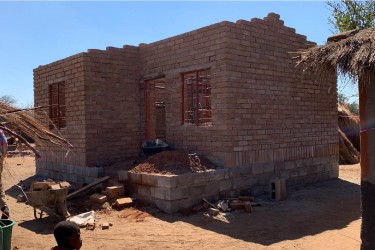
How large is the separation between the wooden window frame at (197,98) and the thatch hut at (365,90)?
4.36m

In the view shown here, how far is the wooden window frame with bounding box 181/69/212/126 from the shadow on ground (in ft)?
8.30

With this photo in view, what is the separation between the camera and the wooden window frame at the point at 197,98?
356 inches

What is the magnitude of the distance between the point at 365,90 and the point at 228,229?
3.30 m

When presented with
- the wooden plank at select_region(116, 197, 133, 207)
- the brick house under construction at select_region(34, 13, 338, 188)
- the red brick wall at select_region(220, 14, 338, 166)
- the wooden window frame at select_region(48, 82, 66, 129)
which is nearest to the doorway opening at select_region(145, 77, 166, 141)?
the brick house under construction at select_region(34, 13, 338, 188)

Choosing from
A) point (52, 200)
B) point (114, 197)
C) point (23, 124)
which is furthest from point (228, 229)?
point (23, 124)

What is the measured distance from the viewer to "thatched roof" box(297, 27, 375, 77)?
4.43 meters

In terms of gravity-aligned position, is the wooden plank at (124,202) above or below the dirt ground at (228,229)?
above

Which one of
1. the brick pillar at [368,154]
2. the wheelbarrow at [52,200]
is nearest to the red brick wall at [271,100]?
the brick pillar at [368,154]

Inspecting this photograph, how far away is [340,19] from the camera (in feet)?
62.0

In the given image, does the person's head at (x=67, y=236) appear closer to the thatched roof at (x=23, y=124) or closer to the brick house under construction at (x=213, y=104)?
the thatched roof at (x=23, y=124)

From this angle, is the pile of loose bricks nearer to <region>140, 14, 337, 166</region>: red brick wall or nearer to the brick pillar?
<region>140, 14, 337, 166</region>: red brick wall

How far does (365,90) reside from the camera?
4.63 meters

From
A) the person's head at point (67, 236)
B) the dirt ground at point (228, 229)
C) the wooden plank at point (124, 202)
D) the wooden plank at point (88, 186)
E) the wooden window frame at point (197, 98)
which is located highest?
the wooden window frame at point (197, 98)

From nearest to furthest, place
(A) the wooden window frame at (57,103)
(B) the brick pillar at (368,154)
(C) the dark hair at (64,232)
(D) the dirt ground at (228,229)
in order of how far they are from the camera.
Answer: (C) the dark hair at (64,232)
(B) the brick pillar at (368,154)
(D) the dirt ground at (228,229)
(A) the wooden window frame at (57,103)
